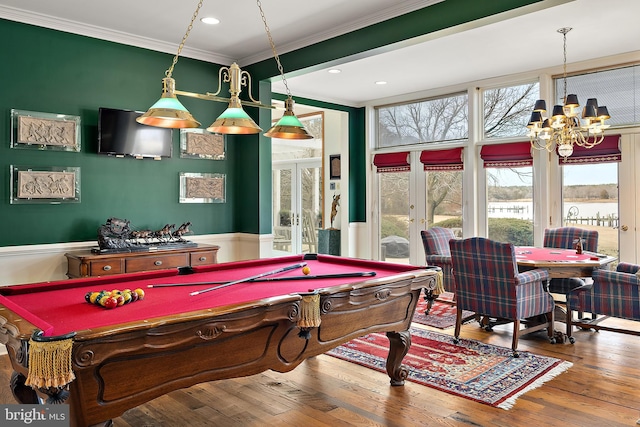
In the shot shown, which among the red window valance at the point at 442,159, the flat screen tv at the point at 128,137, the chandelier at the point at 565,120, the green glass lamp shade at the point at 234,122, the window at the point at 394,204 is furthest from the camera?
the window at the point at 394,204

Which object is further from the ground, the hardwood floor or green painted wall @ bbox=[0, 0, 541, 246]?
green painted wall @ bbox=[0, 0, 541, 246]

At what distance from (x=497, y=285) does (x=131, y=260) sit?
3.11 meters

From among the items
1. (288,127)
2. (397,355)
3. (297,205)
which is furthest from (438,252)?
(297,205)

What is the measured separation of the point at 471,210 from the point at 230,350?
17.3 feet

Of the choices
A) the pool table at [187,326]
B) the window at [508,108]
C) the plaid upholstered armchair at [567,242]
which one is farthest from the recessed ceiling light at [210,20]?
the plaid upholstered armchair at [567,242]

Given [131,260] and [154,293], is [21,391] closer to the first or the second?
[154,293]

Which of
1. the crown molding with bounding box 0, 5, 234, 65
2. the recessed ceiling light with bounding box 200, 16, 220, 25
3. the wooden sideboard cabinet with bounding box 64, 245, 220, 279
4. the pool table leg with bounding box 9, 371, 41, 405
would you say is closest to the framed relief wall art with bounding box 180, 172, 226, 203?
the wooden sideboard cabinet with bounding box 64, 245, 220, 279

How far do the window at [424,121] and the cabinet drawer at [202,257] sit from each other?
3.98m

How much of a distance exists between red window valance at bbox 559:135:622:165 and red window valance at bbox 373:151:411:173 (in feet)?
7.96

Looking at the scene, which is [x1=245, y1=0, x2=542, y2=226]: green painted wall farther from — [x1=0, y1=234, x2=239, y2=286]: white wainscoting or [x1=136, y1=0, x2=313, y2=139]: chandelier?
[x1=0, y1=234, x2=239, y2=286]: white wainscoting

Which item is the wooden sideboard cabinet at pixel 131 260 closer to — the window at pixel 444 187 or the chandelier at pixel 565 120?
the chandelier at pixel 565 120

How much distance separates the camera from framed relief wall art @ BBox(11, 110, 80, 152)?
4.17m

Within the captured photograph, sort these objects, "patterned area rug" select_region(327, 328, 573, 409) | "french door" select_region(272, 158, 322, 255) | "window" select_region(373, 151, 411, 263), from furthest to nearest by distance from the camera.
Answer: "french door" select_region(272, 158, 322, 255) → "window" select_region(373, 151, 411, 263) → "patterned area rug" select_region(327, 328, 573, 409)

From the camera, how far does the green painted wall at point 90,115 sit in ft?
13.7
